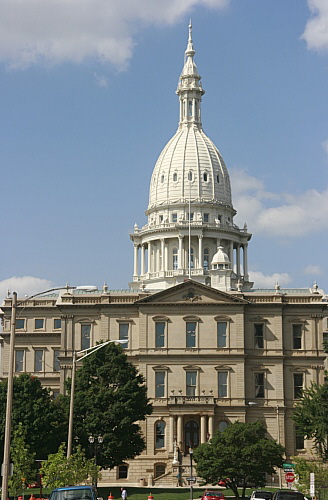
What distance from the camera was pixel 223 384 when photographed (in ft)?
358

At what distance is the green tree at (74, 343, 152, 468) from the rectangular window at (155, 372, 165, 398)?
48.4 feet

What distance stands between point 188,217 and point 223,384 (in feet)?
122

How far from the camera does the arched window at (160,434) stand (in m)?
107

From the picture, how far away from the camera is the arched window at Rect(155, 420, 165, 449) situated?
350ft

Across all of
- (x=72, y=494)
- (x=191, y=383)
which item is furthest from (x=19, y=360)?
(x=72, y=494)

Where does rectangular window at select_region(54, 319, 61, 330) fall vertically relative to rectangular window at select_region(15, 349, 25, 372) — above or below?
above

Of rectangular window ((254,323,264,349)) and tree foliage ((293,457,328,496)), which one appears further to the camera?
rectangular window ((254,323,264,349))

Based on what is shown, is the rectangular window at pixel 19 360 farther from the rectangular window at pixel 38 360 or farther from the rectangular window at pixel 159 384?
the rectangular window at pixel 159 384

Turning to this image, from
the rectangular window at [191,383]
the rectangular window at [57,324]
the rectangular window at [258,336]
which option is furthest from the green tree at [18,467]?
the rectangular window at [57,324]

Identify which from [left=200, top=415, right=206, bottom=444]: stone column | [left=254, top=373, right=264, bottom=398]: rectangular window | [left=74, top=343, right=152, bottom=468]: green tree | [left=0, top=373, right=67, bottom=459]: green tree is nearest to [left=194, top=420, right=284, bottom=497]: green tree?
[left=74, top=343, right=152, bottom=468]: green tree

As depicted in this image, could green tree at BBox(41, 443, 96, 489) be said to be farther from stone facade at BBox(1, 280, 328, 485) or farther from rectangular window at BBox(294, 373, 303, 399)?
rectangular window at BBox(294, 373, 303, 399)

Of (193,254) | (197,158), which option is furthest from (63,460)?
(197,158)

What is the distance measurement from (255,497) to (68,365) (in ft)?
169

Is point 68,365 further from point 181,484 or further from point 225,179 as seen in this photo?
point 225,179
